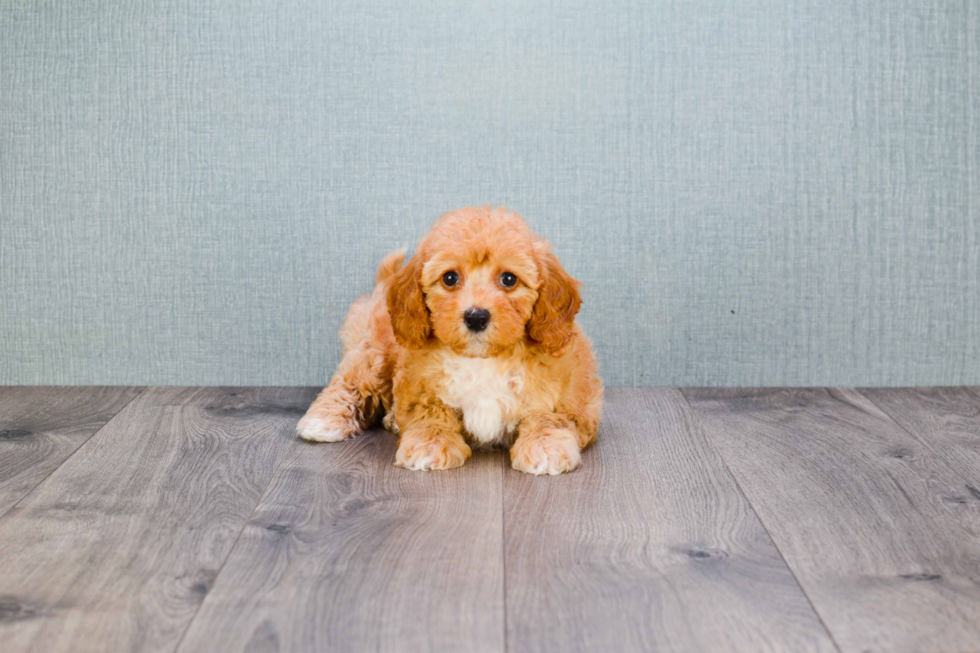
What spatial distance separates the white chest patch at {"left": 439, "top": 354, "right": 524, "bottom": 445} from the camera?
6.48 ft

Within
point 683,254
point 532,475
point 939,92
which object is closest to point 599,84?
point 683,254

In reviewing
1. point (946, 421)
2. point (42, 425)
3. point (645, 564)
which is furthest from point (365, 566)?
point (946, 421)

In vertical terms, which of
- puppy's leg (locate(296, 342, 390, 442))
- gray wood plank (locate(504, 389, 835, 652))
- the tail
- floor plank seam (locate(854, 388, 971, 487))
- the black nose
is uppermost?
the tail

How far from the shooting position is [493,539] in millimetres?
1601

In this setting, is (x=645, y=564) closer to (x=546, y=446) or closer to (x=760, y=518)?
(x=760, y=518)

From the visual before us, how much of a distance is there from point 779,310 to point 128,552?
73.5 inches

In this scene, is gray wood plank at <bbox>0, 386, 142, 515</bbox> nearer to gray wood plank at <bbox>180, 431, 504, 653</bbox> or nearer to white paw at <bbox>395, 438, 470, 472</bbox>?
gray wood plank at <bbox>180, 431, 504, 653</bbox>

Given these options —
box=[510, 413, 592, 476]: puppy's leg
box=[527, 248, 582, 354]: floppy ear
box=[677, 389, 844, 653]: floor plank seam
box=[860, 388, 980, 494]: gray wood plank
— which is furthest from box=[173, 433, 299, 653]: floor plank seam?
box=[860, 388, 980, 494]: gray wood plank

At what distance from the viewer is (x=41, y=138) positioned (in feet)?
8.44

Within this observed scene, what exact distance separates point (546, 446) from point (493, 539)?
14.4 inches

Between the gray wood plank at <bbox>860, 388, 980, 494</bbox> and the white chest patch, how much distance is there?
89 cm

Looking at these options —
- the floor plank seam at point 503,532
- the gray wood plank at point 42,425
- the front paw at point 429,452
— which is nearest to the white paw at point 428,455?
the front paw at point 429,452

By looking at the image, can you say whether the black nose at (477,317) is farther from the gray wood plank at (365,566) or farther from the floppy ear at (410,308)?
the gray wood plank at (365,566)

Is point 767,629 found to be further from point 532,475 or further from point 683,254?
point 683,254
